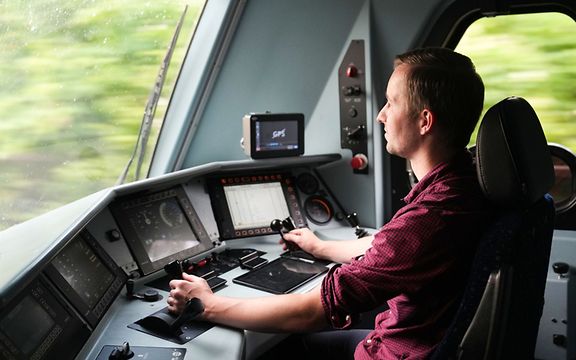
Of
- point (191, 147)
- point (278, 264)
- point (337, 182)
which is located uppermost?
point (191, 147)

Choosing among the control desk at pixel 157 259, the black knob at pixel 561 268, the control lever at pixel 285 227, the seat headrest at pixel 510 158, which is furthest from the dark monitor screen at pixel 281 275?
the black knob at pixel 561 268

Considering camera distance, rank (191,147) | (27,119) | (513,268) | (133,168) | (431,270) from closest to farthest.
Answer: (513,268)
(431,270)
(27,119)
(133,168)
(191,147)

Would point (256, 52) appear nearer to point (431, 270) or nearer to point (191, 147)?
point (191, 147)

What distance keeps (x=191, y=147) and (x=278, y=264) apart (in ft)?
3.55

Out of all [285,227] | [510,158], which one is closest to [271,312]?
[510,158]

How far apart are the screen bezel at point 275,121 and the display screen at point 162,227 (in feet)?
1.56

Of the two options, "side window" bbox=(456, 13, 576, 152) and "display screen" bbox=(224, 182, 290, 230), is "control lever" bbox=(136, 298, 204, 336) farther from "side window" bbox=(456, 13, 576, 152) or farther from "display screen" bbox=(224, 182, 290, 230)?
"side window" bbox=(456, 13, 576, 152)

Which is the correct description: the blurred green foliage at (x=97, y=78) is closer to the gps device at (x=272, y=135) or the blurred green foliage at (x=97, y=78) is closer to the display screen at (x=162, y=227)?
the display screen at (x=162, y=227)

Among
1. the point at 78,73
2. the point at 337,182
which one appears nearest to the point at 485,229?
the point at 337,182

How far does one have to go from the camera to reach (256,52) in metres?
3.10

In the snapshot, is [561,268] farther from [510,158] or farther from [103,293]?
[103,293]

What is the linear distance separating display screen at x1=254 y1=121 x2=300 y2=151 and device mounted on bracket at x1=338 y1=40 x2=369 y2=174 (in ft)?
0.94

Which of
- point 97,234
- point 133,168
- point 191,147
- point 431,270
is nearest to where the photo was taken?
point 431,270

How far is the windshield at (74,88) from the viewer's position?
7.16 ft
